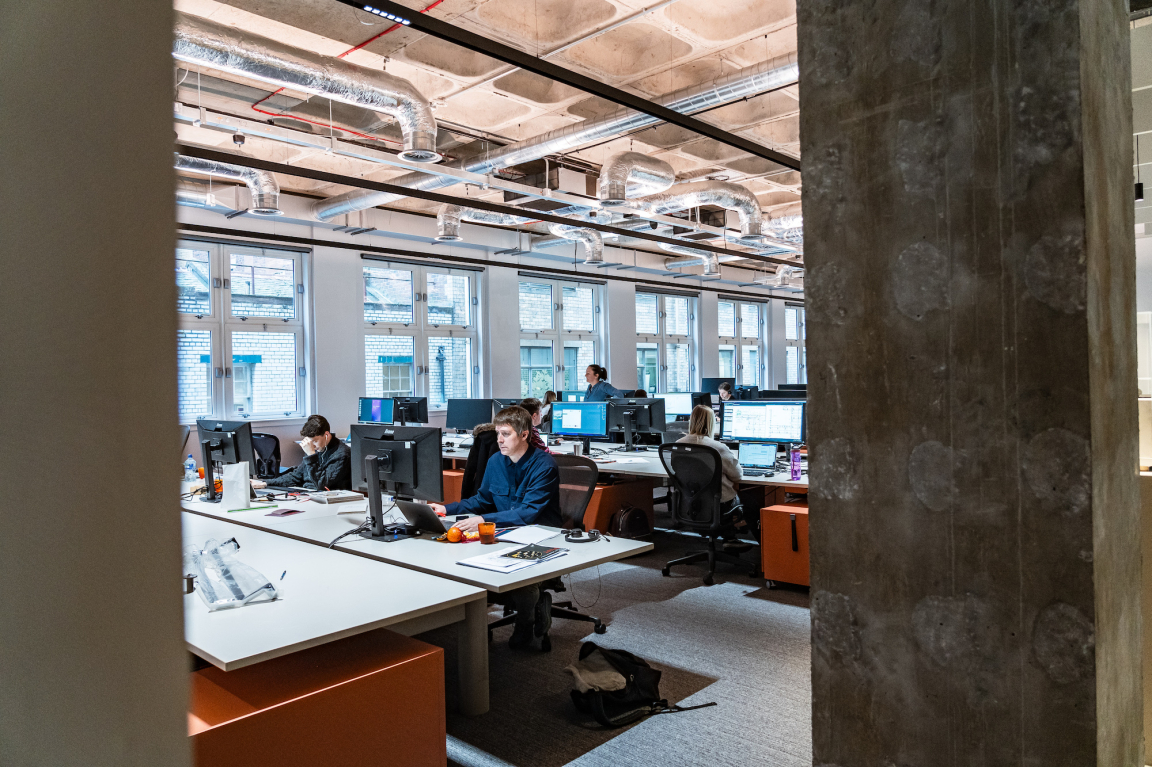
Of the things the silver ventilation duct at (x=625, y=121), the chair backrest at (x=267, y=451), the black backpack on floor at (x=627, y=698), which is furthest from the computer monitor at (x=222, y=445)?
the silver ventilation duct at (x=625, y=121)

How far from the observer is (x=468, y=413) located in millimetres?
8602

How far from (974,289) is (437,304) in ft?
31.1

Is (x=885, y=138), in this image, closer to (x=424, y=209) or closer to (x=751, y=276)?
(x=424, y=209)

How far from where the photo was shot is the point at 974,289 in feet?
4.41

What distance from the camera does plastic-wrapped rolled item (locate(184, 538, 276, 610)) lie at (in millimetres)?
2469

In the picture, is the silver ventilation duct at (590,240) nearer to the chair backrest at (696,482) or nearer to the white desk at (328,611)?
the chair backrest at (696,482)

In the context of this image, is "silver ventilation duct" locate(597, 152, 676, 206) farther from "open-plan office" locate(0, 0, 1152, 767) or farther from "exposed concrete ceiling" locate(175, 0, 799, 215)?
"exposed concrete ceiling" locate(175, 0, 799, 215)

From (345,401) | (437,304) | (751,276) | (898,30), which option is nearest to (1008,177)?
(898,30)

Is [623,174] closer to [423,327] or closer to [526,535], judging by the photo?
[526,535]

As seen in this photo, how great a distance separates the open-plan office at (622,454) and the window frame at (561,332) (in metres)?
4.46

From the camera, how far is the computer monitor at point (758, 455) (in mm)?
5555

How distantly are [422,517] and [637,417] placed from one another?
398 centimetres

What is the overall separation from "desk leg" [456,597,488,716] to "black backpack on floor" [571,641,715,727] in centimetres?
39

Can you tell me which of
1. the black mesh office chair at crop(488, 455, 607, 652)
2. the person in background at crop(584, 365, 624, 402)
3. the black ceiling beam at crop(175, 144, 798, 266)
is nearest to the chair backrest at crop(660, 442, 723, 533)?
the black mesh office chair at crop(488, 455, 607, 652)
